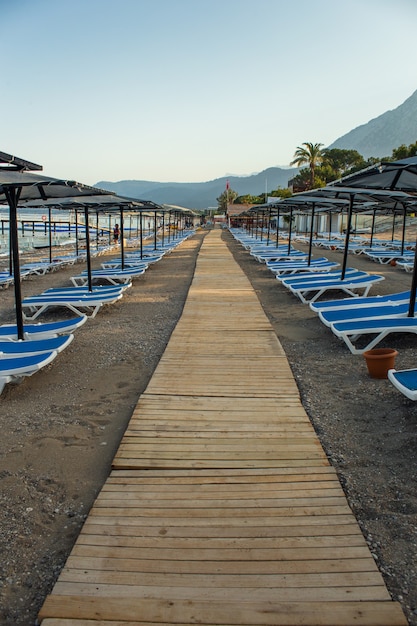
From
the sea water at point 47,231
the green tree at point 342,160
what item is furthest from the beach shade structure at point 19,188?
the green tree at point 342,160

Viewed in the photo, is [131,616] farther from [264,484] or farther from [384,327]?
[384,327]

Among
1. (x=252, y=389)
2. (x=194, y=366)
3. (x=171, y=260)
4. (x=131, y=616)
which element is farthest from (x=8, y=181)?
(x=171, y=260)

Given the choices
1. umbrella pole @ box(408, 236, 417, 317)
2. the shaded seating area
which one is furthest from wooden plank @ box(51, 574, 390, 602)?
umbrella pole @ box(408, 236, 417, 317)

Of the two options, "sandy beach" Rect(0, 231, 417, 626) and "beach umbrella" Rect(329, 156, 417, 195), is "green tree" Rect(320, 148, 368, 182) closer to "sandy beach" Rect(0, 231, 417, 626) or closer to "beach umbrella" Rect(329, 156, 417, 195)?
"beach umbrella" Rect(329, 156, 417, 195)

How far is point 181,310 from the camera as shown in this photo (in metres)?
8.47

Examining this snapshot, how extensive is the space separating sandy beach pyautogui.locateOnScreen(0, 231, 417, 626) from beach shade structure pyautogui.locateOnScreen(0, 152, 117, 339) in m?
1.04

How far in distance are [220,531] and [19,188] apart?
14.3ft

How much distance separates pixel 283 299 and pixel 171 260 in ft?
30.5

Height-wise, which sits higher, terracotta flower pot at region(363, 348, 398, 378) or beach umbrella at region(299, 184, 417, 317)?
beach umbrella at region(299, 184, 417, 317)

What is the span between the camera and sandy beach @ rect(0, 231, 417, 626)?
92.0 inches

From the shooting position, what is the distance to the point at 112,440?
140 inches

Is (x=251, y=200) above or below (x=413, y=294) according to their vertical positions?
above

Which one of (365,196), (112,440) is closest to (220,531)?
(112,440)

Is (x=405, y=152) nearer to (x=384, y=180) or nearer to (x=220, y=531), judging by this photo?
(x=384, y=180)
